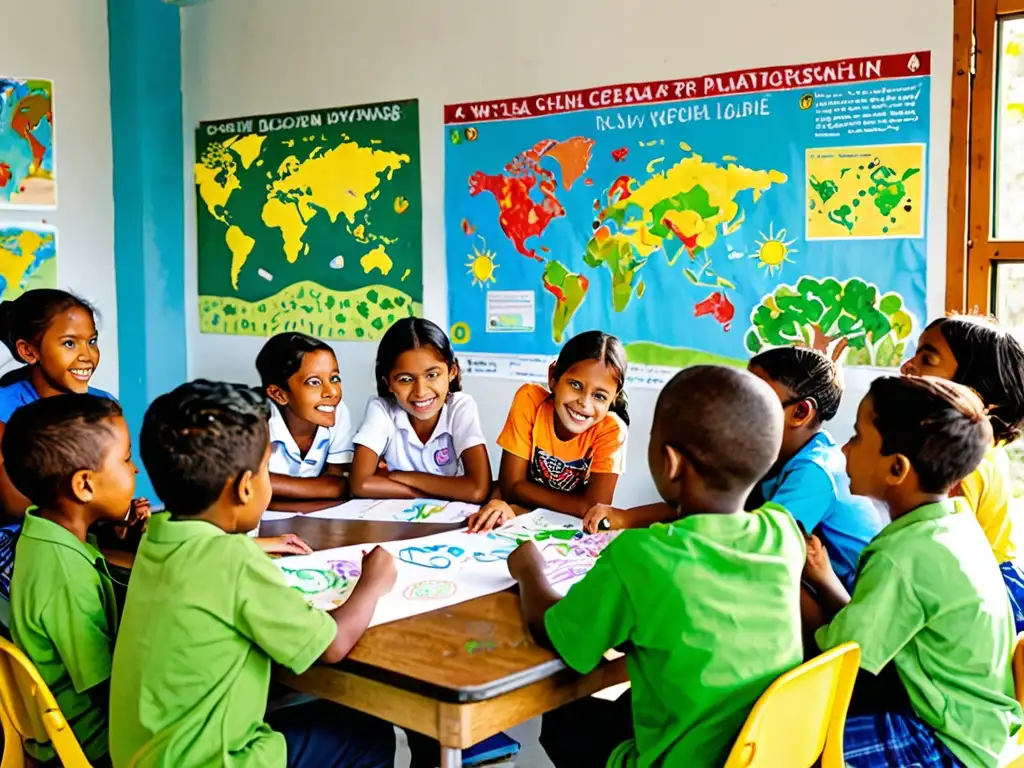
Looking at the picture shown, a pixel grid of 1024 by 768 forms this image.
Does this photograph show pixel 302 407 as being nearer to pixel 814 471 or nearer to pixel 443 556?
pixel 443 556

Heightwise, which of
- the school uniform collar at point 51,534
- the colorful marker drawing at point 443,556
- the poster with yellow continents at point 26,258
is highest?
the poster with yellow continents at point 26,258

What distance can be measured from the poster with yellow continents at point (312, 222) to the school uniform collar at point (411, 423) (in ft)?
4.39

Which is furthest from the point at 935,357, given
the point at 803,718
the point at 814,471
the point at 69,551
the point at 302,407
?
the point at 69,551

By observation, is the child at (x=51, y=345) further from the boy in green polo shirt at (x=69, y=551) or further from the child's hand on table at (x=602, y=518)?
the child's hand on table at (x=602, y=518)

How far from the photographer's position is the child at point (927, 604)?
1.51 m

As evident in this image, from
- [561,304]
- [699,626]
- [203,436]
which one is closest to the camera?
[699,626]

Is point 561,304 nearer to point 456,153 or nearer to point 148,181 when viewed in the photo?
point 456,153

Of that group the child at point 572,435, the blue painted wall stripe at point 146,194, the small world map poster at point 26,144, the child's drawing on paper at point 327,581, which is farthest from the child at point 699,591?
the small world map poster at point 26,144

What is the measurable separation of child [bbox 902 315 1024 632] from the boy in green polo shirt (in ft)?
4.98

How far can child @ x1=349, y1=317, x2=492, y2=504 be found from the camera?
8.43 ft

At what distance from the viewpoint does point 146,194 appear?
4.52m

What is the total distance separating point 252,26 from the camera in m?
4.48

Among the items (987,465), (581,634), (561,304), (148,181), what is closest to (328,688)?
(581,634)

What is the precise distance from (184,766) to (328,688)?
0.20 metres
